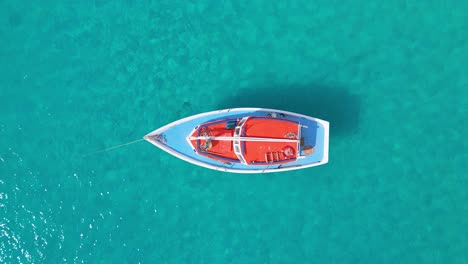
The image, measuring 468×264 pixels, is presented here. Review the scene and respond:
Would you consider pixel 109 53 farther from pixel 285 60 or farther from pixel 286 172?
pixel 286 172

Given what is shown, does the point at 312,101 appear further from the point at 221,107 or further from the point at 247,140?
the point at 247,140

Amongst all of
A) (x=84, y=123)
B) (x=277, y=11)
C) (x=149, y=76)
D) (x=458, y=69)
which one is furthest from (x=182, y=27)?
(x=458, y=69)

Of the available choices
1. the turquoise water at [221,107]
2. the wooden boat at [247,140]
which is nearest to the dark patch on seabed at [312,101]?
the turquoise water at [221,107]

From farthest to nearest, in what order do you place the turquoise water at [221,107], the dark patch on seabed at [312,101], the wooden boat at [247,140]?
the dark patch on seabed at [312,101], the turquoise water at [221,107], the wooden boat at [247,140]

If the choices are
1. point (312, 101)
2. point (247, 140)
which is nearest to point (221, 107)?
point (247, 140)

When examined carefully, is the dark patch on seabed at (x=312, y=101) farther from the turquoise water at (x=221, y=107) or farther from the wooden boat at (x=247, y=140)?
the wooden boat at (x=247, y=140)

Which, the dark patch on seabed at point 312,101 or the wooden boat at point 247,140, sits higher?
the dark patch on seabed at point 312,101
